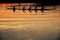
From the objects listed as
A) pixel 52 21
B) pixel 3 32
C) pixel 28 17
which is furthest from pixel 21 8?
pixel 3 32

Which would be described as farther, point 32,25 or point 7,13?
point 7,13

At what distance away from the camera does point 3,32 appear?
7.98 feet

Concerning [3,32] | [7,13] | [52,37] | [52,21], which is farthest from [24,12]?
[52,37]

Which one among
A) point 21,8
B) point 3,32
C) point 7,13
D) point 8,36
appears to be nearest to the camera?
point 8,36

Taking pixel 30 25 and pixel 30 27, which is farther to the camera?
pixel 30 25

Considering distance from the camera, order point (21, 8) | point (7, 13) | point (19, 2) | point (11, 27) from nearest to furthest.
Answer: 1. point (11, 27)
2. point (7, 13)
3. point (21, 8)
4. point (19, 2)

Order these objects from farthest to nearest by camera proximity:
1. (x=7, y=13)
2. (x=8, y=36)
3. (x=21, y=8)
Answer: (x=21, y=8)
(x=7, y=13)
(x=8, y=36)

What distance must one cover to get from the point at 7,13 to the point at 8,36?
1261 millimetres

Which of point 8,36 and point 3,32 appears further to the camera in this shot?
point 3,32

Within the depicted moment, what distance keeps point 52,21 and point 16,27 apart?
0.58m

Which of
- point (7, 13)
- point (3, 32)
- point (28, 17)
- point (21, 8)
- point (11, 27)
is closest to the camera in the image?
point (3, 32)

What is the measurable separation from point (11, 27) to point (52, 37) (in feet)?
2.32

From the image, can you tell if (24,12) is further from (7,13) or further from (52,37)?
(52,37)

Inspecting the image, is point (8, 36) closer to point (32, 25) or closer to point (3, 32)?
point (3, 32)
